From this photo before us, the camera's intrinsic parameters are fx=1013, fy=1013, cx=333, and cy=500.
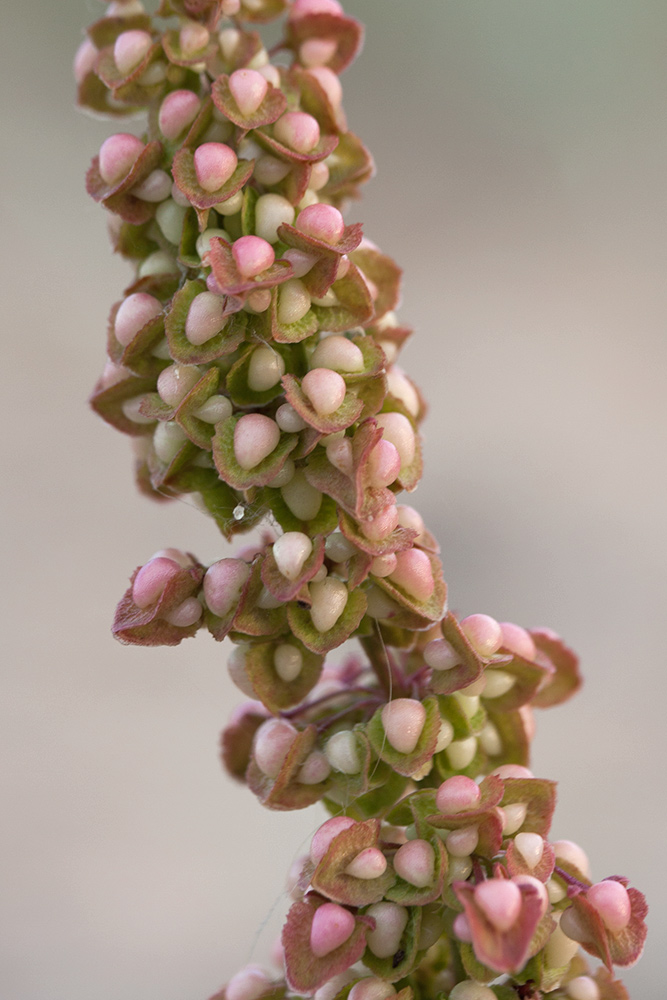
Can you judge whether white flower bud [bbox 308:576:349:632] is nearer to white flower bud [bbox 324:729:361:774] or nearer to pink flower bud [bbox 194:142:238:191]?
white flower bud [bbox 324:729:361:774]

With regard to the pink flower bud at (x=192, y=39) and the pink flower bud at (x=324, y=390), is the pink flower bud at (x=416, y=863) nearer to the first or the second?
the pink flower bud at (x=324, y=390)

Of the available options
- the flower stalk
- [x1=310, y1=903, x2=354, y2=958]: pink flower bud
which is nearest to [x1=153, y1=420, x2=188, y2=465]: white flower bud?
the flower stalk

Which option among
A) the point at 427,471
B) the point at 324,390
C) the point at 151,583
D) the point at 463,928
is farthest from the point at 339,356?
the point at 427,471

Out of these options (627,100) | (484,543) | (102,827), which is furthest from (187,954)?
(627,100)

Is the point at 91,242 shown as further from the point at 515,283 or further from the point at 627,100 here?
the point at 627,100

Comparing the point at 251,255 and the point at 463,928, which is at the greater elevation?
the point at 251,255

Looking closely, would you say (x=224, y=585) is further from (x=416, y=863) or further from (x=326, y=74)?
(x=326, y=74)

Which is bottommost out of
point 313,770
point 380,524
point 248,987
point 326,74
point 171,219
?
point 248,987
